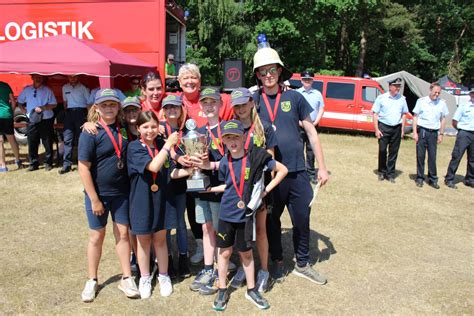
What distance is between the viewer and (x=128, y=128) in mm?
3088

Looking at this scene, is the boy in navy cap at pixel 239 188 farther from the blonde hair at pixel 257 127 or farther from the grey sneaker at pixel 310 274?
the grey sneaker at pixel 310 274

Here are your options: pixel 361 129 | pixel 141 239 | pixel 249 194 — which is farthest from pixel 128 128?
pixel 361 129

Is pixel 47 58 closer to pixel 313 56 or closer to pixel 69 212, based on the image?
pixel 69 212

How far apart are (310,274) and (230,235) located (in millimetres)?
1047

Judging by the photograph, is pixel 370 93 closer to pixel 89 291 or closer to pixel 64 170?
pixel 64 170

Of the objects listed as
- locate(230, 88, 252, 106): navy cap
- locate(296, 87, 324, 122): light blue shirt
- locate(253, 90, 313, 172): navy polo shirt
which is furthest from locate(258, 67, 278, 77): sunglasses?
locate(296, 87, 324, 122): light blue shirt

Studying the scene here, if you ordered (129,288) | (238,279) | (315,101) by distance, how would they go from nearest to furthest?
(129,288)
(238,279)
(315,101)

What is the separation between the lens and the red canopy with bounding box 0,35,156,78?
7012 mm

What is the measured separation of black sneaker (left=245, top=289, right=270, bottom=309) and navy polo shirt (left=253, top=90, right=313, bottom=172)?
104 centimetres

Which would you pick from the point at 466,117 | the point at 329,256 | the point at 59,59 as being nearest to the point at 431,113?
the point at 466,117

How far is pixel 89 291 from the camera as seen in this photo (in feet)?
10.4

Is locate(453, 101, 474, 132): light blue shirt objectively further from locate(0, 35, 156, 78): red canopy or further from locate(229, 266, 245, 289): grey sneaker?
locate(0, 35, 156, 78): red canopy

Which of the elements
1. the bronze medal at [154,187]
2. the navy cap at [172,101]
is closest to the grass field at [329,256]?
the bronze medal at [154,187]

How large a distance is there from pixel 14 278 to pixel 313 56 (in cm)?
2202
